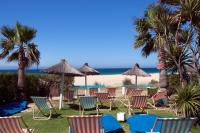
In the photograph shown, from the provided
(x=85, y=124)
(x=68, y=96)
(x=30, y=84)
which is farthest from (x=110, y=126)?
(x=30, y=84)

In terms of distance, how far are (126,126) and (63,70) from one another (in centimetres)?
507

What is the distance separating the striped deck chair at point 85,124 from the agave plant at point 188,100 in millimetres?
3684

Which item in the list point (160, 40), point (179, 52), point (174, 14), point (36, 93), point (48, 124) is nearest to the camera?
point (48, 124)

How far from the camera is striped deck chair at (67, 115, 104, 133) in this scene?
771 cm

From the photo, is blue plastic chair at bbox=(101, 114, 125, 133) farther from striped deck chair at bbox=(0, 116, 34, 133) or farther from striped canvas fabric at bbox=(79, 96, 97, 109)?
striped canvas fabric at bbox=(79, 96, 97, 109)

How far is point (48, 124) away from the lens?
1160 centimetres

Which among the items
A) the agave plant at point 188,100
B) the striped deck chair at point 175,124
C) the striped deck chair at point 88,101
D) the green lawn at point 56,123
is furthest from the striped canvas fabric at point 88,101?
the striped deck chair at point 175,124

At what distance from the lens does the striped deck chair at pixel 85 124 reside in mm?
7707

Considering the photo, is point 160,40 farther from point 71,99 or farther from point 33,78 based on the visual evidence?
point 33,78

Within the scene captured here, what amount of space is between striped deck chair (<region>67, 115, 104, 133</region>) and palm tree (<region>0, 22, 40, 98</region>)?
37.2ft

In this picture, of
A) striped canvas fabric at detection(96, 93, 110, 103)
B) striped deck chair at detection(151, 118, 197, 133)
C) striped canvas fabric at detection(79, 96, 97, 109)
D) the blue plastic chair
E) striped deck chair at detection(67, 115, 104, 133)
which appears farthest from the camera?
striped canvas fabric at detection(96, 93, 110, 103)

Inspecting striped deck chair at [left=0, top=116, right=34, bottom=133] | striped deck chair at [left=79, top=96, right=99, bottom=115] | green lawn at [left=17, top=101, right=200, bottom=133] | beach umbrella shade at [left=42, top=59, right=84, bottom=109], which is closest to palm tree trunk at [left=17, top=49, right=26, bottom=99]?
beach umbrella shade at [left=42, top=59, right=84, bottom=109]

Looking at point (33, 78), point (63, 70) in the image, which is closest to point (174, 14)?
point (63, 70)

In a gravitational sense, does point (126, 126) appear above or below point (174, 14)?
below
